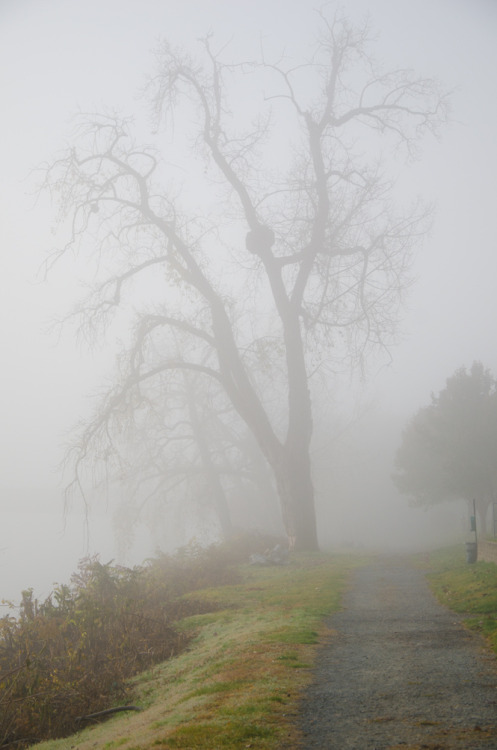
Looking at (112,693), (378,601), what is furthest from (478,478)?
(112,693)

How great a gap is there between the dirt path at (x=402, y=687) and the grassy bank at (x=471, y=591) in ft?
0.97

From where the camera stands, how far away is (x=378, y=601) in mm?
12258

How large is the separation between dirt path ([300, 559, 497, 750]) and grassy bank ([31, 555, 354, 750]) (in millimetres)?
307

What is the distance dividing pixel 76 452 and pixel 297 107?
1710cm

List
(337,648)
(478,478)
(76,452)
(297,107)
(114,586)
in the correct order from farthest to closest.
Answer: (478,478) → (297,107) → (76,452) → (114,586) → (337,648)

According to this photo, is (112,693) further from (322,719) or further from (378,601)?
(378,601)

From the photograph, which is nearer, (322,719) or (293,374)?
(322,719)

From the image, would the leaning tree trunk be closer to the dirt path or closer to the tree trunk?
the tree trunk

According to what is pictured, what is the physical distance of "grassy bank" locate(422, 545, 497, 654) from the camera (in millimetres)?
9352

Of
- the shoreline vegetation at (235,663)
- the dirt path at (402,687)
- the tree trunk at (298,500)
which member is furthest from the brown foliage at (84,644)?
the tree trunk at (298,500)

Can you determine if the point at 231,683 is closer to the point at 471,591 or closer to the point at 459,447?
the point at 471,591

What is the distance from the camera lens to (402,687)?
6363 millimetres

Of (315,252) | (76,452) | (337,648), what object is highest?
(315,252)

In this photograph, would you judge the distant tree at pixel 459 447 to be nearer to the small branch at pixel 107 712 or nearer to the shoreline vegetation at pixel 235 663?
the shoreline vegetation at pixel 235 663
